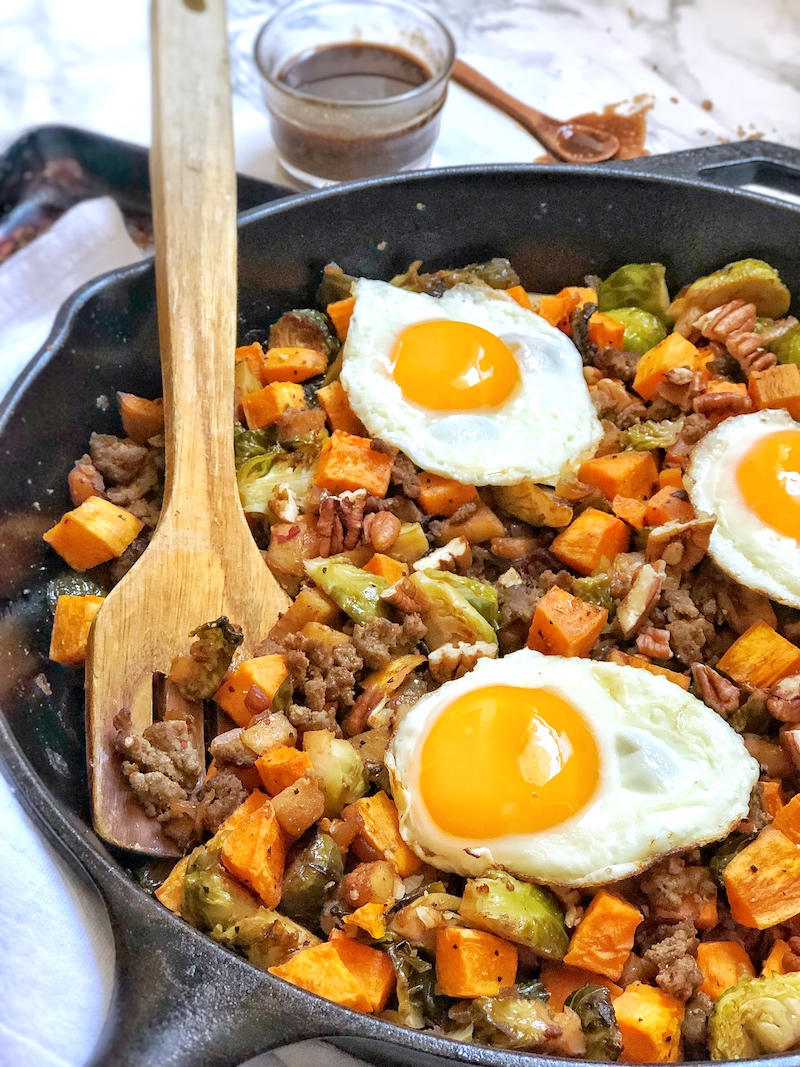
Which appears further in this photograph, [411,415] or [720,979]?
[411,415]

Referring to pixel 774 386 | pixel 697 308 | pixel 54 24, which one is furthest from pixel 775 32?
pixel 54 24

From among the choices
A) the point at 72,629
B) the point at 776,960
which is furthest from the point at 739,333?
the point at 72,629

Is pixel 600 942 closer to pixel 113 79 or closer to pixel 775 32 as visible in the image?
pixel 113 79

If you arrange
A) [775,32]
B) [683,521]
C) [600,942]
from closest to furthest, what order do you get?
[600,942]
[683,521]
[775,32]

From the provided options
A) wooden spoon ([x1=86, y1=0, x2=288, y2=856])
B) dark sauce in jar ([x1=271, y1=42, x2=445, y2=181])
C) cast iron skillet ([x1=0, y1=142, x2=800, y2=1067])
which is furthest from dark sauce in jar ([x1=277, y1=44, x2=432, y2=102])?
cast iron skillet ([x1=0, y1=142, x2=800, y2=1067])

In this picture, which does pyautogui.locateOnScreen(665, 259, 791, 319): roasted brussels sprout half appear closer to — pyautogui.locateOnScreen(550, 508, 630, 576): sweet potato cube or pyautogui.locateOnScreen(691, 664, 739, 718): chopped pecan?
pyautogui.locateOnScreen(550, 508, 630, 576): sweet potato cube

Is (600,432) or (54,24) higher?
(54,24)

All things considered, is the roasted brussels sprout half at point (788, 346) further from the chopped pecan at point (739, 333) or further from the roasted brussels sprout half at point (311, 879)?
the roasted brussels sprout half at point (311, 879)
